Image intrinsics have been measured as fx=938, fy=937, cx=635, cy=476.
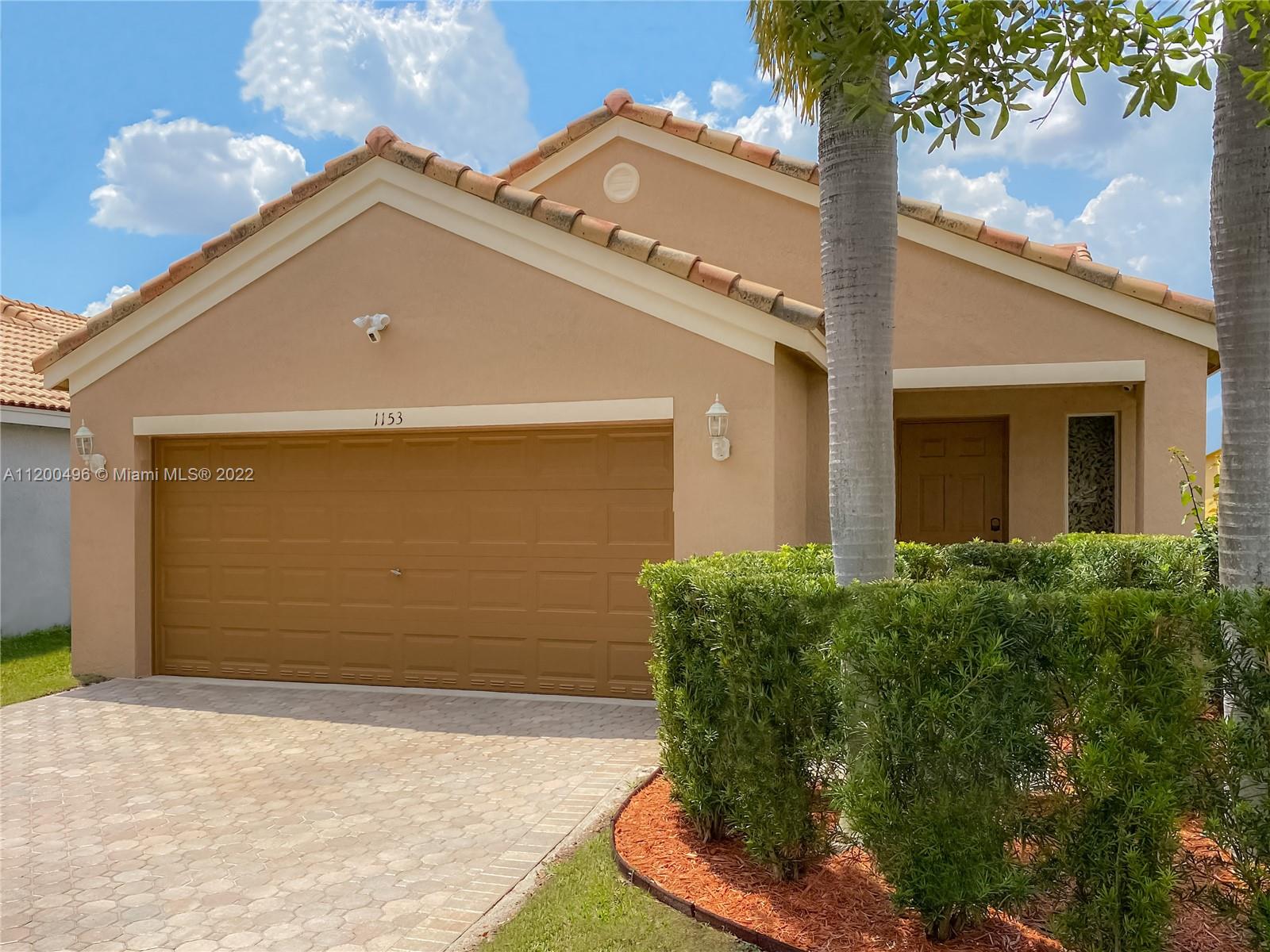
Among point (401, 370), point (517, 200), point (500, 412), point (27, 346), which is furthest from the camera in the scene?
point (27, 346)

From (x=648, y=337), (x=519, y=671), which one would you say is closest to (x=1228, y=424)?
(x=648, y=337)

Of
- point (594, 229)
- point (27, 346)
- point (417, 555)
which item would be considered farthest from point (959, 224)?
point (27, 346)

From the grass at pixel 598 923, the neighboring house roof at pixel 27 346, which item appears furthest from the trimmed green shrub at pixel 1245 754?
the neighboring house roof at pixel 27 346

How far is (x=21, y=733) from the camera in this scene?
820 centimetres

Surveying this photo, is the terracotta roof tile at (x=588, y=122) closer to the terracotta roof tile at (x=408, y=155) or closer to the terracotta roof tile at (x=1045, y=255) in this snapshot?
the terracotta roof tile at (x=408, y=155)

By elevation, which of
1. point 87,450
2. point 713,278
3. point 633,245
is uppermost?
point 633,245

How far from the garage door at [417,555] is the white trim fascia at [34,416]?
5148 mm

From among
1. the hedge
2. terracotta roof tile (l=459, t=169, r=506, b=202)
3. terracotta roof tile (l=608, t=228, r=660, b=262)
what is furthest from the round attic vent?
the hedge

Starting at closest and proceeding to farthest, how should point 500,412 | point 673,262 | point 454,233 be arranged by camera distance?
point 673,262, point 500,412, point 454,233

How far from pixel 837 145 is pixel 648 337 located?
12.6 feet

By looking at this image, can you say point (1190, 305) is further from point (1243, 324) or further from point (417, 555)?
point (417, 555)

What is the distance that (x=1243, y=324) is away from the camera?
14.9 feet

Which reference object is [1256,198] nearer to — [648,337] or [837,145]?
[837,145]

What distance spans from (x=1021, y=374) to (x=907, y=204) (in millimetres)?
2212
